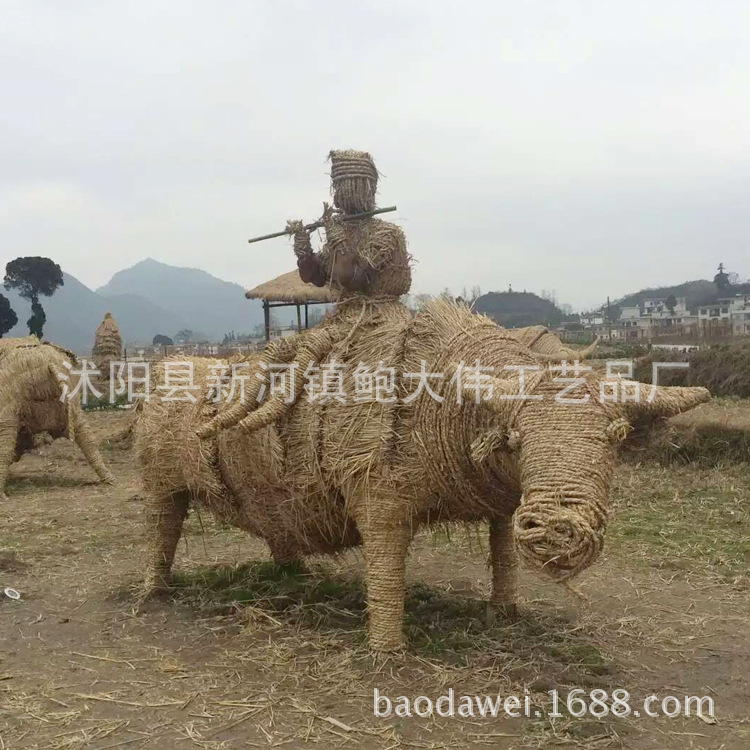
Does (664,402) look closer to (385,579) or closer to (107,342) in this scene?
(385,579)

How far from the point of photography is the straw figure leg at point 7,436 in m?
10.1

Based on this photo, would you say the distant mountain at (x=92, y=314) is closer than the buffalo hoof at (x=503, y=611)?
No

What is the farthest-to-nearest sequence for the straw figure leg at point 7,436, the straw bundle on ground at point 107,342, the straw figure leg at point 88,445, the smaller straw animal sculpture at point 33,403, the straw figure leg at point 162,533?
1. the straw bundle on ground at point 107,342
2. the straw figure leg at point 88,445
3. the smaller straw animal sculpture at point 33,403
4. the straw figure leg at point 7,436
5. the straw figure leg at point 162,533

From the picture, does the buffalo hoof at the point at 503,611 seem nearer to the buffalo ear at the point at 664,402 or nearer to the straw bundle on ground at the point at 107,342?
the buffalo ear at the point at 664,402

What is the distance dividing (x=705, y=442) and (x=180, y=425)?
772cm

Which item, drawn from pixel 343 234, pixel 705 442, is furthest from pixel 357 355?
pixel 705 442

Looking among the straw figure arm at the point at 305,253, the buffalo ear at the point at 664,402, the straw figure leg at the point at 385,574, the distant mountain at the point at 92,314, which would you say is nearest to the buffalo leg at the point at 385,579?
the straw figure leg at the point at 385,574

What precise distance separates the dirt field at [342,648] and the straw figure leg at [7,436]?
9.94ft

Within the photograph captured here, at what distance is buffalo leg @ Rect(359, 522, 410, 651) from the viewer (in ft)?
13.6

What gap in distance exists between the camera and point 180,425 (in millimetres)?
5262

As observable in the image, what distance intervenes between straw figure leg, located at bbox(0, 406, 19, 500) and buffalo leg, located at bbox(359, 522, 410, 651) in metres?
7.67

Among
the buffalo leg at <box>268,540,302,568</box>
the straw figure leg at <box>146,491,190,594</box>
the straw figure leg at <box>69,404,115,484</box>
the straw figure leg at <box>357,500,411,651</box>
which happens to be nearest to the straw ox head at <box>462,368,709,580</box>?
the straw figure leg at <box>357,500,411,651</box>

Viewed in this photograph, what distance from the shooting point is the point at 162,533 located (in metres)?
5.65

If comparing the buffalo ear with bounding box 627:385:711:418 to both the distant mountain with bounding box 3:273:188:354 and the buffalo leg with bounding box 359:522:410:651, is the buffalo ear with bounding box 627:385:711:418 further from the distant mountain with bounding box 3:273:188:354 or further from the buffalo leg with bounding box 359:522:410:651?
the distant mountain with bounding box 3:273:188:354
